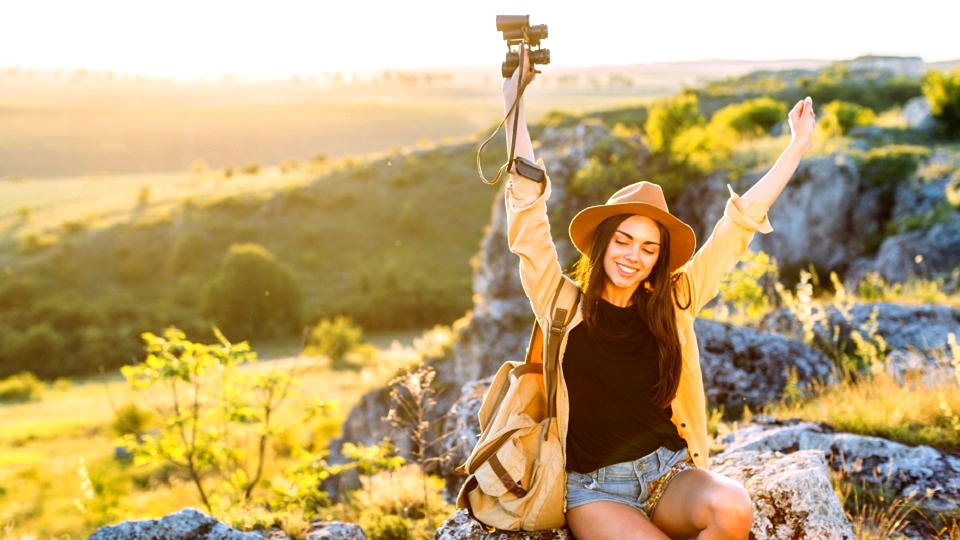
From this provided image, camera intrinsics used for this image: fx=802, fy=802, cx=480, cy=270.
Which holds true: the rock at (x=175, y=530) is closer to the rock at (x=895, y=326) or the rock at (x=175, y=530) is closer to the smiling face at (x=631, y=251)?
the smiling face at (x=631, y=251)

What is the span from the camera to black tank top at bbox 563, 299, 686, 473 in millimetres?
3518

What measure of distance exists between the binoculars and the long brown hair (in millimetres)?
790

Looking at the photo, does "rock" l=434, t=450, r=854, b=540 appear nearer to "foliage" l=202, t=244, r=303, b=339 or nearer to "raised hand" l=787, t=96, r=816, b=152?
"raised hand" l=787, t=96, r=816, b=152

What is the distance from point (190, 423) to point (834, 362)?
6.27 metres

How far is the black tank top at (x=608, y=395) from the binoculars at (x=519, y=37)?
1.13m

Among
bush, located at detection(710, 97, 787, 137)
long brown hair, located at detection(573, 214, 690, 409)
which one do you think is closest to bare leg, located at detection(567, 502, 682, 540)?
long brown hair, located at detection(573, 214, 690, 409)

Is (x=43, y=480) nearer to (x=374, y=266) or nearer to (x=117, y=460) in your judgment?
(x=117, y=460)

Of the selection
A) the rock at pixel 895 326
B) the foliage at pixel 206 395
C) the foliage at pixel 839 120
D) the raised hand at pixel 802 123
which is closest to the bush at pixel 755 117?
the foliage at pixel 839 120

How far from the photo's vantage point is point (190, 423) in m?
7.56

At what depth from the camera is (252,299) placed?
4584 centimetres

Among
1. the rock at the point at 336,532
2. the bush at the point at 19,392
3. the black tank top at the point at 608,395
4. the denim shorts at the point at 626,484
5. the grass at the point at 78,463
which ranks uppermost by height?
the black tank top at the point at 608,395

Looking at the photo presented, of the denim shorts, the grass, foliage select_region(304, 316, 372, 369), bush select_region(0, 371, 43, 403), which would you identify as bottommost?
bush select_region(0, 371, 43, 403)

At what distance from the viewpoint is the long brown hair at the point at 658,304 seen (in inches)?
140

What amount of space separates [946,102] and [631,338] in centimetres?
2336
